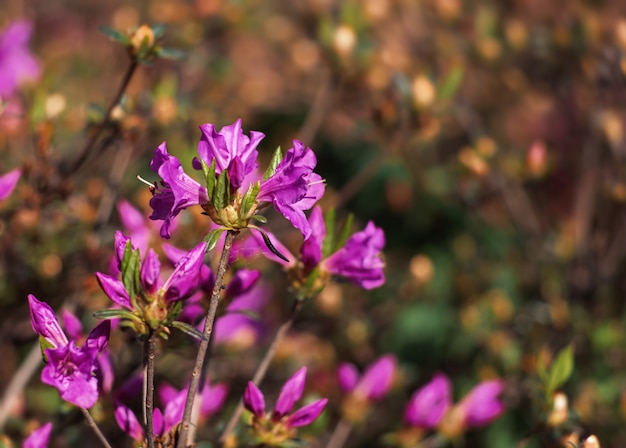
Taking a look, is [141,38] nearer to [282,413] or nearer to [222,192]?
[222,192]

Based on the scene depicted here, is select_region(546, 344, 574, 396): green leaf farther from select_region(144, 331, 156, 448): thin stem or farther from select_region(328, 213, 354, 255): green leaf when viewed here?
select_region(144, 331, 156, 448): thin stem

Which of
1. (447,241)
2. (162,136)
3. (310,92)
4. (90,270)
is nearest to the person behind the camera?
(90,270)

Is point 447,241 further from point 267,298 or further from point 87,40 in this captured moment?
point 87,40

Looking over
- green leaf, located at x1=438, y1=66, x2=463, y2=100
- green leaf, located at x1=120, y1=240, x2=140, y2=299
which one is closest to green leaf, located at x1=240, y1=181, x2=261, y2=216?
green leaf, located at x1=120, y1=240, x2=140, y2=299

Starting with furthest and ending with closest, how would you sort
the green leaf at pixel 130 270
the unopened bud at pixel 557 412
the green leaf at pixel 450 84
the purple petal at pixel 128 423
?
the green leaf at pixel 450 84 < the unopened bud at pixel 557 412 < the purple petal at pixel 128 423 < the green leaf at pixel 130 270

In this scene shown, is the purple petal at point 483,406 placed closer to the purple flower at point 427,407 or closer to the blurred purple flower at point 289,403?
the purple flower at point 427,407

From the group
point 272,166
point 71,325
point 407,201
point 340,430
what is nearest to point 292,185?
point 272,166

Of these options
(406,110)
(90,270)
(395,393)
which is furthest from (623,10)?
(90,270)

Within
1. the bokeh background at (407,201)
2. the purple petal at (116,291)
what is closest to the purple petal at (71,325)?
the bokeh background at (407,201)
